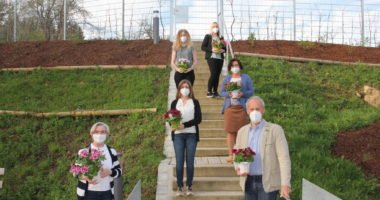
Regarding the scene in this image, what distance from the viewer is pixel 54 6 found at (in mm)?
27828

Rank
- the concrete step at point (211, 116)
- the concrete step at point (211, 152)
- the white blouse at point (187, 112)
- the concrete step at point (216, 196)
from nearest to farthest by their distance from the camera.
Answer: the white blouse at point (187, 112), the concrete step at point (216, 196), the concrete step at point (211, 152), the concrete step at point (211, 116)

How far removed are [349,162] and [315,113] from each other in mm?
2697

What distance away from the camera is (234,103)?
7.66m

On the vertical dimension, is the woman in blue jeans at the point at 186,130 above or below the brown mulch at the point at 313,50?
below

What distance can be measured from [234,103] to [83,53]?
30.7 ft

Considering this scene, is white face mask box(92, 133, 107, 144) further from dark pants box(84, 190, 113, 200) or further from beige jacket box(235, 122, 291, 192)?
beige jacket box(235, 122, 291, 192)

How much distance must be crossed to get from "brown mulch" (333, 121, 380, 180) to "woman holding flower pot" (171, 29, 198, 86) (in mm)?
3110

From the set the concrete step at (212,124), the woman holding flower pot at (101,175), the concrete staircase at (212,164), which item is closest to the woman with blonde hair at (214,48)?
the concrete staircase at (212,164)

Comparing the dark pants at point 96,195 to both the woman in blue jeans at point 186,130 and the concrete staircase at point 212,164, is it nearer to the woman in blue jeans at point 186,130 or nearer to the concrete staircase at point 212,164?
the woman in blue jeans at point 186,130

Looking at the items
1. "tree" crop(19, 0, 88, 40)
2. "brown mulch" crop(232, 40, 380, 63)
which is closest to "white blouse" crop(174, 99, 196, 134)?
"brown mulch" crop(232, 40, 380, 63)

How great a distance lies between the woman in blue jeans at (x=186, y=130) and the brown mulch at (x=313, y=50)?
9.05 meters

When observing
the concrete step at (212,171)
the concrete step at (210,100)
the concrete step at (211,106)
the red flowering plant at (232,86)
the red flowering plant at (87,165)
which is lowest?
the concrete step at (212,171)

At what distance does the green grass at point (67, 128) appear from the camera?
855 centimetres

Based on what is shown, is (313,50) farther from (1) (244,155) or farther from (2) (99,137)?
(2) (99,137)
